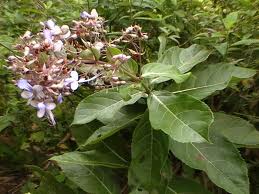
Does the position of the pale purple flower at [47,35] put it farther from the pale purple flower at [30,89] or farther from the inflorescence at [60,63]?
the pale purple flower at [30,89]

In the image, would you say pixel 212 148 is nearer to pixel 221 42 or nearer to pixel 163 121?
pixel 163 121

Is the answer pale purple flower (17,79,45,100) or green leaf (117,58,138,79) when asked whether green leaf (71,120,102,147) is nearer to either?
green leaf (117,58,138,79)

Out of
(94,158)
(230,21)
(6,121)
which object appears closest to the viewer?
(94,158)

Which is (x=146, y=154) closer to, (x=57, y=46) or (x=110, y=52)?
(x=110, y=52)

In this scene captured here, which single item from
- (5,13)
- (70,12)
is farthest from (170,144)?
(5,13)

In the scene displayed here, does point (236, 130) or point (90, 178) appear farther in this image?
point (90, 178)

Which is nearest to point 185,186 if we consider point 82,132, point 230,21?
point 82,132

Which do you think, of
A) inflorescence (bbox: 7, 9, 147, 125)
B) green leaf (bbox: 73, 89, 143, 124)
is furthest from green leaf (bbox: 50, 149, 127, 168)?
inflorescence (bbox: 7, 9, 147, 125)
